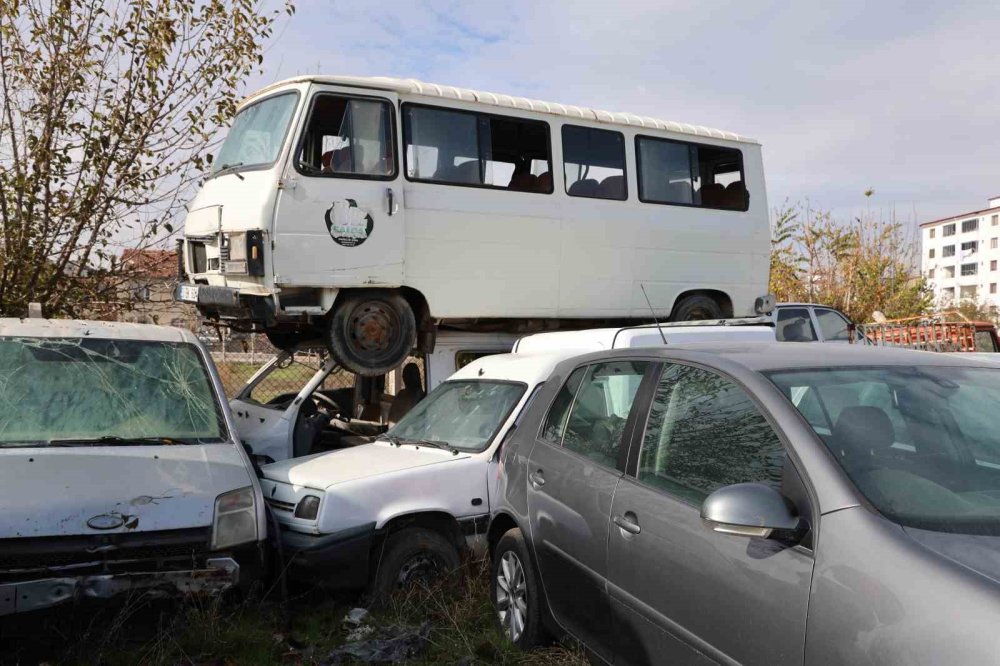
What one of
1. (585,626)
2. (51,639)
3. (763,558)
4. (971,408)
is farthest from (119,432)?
(971,408)

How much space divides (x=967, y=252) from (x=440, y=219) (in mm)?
96388

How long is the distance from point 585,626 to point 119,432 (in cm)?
301

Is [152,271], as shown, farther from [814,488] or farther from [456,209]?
[814,488]

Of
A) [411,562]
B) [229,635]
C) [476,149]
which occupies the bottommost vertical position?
[229,635]

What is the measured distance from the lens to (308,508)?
16.9ft

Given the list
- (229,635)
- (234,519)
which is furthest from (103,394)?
(229,635)

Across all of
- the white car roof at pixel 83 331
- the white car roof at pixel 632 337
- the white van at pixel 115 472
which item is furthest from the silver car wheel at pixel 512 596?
the white car roof at pixel 83 331

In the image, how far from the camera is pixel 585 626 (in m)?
3.65

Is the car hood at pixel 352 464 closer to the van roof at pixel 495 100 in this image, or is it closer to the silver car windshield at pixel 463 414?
the silver car windshield at pixel 463 414

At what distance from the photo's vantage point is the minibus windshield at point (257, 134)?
765cm

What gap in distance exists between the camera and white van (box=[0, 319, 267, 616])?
4.17 metres

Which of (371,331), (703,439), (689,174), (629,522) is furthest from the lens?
(689,174)

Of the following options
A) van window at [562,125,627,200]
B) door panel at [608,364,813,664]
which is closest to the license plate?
van window at [562,125,627,200]

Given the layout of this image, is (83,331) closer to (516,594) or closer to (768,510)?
(516,594)
